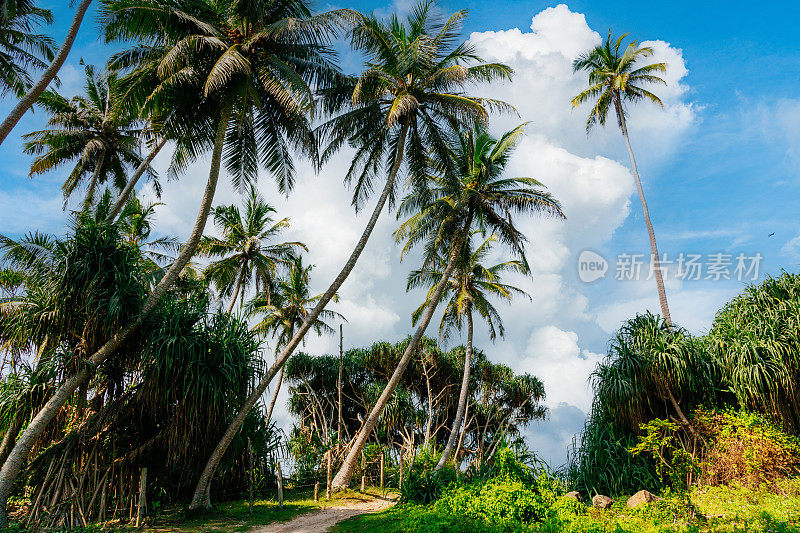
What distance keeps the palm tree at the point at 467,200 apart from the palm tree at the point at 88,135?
11.1 metres

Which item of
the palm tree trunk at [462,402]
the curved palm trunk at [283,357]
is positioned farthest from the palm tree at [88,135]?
the palm tree trunk at [462,402]

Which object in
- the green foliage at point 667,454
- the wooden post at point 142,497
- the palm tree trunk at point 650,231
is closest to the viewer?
the wooden post at point 142,497

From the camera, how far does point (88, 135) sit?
1828 centimetres

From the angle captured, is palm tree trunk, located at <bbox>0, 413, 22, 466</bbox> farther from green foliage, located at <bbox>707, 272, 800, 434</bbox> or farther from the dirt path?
green foliage, located at <bbox>707, 272, 800, 434</bbox>

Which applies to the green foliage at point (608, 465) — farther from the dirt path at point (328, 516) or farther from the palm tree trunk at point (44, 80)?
the palm tree trunk at point (44, 80)

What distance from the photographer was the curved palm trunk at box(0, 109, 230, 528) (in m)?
9.98

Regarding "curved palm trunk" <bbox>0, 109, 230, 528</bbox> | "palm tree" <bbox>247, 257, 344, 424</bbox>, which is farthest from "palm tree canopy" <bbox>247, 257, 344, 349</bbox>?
"curved palm trunk" <bbox>0, 109, 230, 528</bbox>

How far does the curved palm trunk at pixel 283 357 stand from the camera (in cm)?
1191

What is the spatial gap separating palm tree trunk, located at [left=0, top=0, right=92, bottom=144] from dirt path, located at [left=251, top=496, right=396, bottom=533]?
1078 centimetres

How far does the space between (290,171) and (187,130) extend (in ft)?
10.3

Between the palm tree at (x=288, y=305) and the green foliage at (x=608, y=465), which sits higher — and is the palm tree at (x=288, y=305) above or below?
above

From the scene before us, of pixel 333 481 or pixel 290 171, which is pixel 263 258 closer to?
pixel 290 171

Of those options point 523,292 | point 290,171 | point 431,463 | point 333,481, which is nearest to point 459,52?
point 290,171

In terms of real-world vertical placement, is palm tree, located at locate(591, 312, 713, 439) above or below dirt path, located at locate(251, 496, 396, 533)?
above
